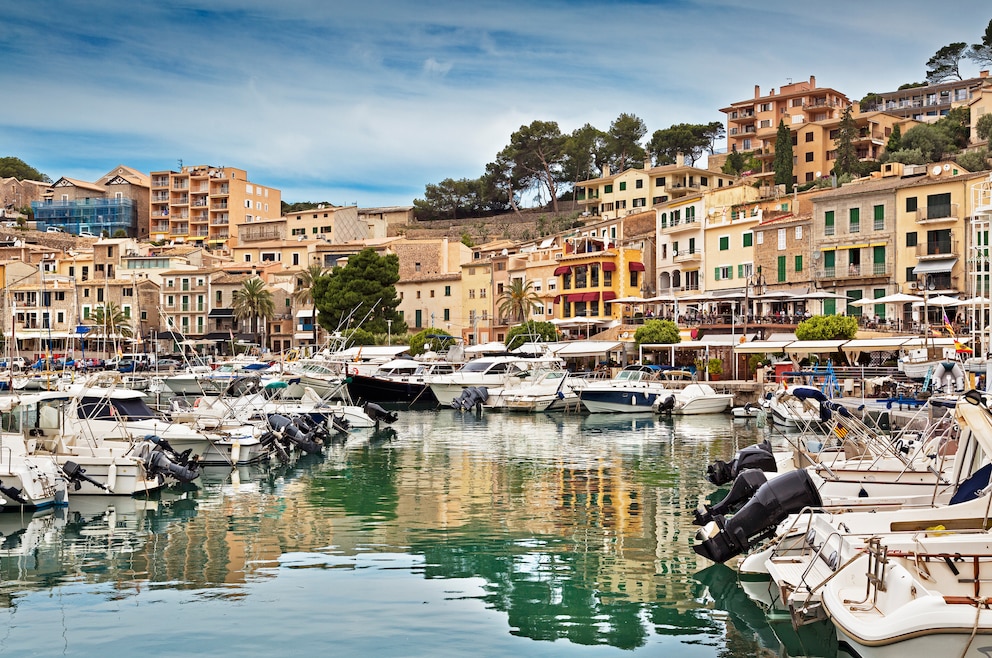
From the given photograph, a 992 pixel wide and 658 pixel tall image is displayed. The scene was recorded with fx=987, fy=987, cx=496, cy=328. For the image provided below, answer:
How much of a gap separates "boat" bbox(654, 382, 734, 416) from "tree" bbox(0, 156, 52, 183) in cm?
12705

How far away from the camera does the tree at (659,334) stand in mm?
56906

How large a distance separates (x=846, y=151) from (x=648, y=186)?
17431 mm

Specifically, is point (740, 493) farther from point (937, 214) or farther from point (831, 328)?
point (937, 214)

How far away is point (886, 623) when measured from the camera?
9.39 metres

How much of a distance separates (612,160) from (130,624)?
341 feet

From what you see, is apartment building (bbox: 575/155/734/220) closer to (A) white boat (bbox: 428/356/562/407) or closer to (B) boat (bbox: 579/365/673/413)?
(A) white boat (bbox: 428/356/562/407)

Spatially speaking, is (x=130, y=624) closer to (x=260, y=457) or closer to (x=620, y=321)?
(x=260, y=457)

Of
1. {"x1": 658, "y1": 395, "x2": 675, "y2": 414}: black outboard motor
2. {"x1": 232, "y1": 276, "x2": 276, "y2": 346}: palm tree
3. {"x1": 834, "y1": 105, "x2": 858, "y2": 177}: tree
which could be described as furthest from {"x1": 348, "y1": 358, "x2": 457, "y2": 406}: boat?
{"x1": 834, "y1": 105, "x2": 858, "y2": 177}: tree

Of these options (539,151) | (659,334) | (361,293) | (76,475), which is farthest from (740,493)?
(539,151)

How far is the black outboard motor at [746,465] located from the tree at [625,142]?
294 feet

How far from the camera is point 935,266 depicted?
53188mm

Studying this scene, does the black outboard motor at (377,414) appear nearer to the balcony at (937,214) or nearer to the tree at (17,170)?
the balcony at (937,214)

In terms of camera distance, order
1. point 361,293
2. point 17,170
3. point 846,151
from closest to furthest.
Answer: point 361,293 → point 846,151 → point 17,170

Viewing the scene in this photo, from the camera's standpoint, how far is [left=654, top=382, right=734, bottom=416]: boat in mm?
46375
